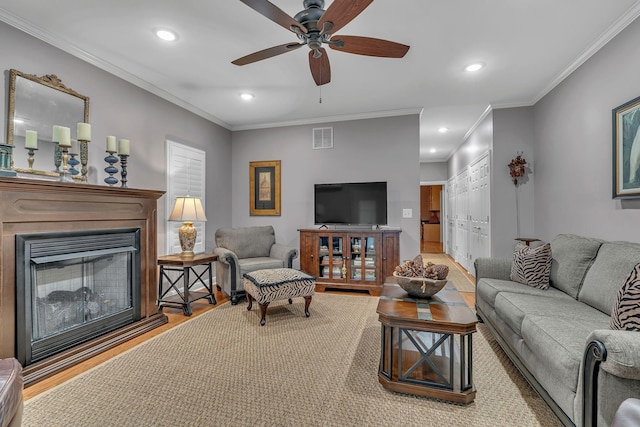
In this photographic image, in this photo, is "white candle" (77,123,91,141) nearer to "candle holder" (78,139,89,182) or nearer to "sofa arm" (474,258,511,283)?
"candle holder" (78,139,89,182)

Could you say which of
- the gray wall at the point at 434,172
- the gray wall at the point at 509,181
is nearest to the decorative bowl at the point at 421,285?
the gray wall at the point at 509,181

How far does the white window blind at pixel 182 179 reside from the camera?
375cm

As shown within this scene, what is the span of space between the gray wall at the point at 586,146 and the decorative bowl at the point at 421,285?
1619 mm

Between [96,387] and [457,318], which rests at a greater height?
[457,318]

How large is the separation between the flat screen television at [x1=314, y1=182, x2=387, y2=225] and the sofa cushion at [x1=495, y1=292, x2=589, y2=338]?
2.07 m

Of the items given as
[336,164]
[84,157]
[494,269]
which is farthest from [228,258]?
[494,269]

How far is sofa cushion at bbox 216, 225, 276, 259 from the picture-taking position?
396 cm

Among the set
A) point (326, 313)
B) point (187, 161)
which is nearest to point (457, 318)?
point (326, 313)

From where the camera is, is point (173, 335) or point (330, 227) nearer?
point (173, 335)

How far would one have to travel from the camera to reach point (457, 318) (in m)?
1.68

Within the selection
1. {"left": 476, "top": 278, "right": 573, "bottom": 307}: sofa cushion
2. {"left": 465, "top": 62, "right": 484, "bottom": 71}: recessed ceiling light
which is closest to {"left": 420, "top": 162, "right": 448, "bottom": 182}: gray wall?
{"left": 465, "top": 62, "right": 484, "bottom": 71}: recessed ceiling light

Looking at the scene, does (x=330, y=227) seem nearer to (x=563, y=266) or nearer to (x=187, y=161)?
(x=187, y=161)

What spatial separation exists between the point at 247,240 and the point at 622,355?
3.71 m

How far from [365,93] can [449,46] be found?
120 cm
